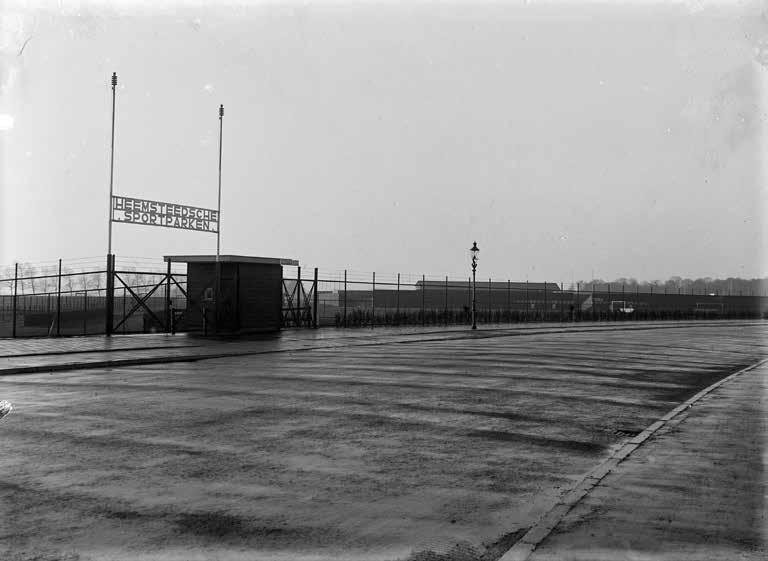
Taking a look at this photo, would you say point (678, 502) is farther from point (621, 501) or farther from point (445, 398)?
point (445, 398)

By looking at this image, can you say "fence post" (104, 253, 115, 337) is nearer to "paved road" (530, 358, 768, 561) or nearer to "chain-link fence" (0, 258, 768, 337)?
"chain-link fence" (0, 258, 768, 337)

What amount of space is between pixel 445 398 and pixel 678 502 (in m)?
5.91

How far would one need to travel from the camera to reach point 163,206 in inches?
1030

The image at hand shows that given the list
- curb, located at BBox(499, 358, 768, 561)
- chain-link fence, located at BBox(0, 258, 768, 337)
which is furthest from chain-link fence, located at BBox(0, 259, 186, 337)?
curb, located at BBox(499, 358, 768, 561)

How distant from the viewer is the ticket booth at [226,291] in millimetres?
26547

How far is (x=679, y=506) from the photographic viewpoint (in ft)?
18.2

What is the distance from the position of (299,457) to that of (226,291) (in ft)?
67.4

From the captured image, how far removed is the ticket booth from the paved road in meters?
20.1

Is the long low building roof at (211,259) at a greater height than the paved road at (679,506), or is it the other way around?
the long low building roof at (211,259)

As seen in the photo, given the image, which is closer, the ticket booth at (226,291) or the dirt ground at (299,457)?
the dirt ground at (299,457)

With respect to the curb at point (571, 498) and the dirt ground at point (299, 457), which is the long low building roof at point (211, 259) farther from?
the curb at point (571, 498)

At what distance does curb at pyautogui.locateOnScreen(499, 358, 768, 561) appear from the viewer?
14.9 feet

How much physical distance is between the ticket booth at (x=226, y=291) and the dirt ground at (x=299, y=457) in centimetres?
1143

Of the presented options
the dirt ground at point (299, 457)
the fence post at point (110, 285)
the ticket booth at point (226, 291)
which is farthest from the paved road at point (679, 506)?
the ticket booth at point (226, 291)
